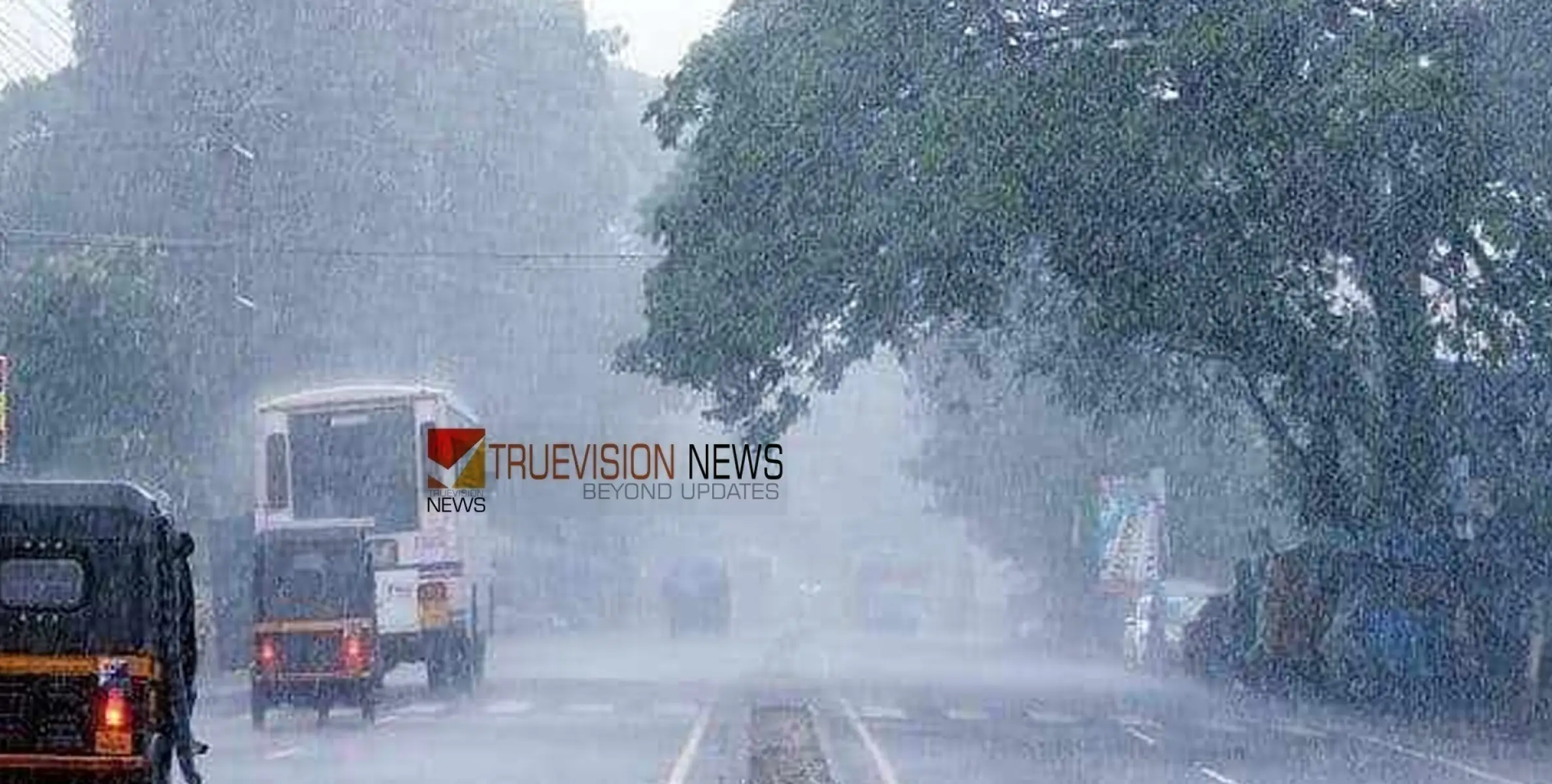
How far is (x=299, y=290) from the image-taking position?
6719 centimetres

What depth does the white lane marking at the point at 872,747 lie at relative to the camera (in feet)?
84.2

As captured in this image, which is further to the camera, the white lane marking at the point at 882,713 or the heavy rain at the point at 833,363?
the white lane marking at the point at 882,713

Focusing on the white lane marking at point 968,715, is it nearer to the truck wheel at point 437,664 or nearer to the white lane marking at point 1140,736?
the white lane marking at point 1140,736

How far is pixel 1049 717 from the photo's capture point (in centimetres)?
3850

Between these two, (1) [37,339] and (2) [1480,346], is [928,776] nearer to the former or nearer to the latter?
(2) [1480,346]

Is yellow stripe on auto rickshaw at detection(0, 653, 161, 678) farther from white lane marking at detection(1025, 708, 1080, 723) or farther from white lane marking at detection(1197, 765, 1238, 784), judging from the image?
white lane marking at detection(1025, 708, 1080, 723)

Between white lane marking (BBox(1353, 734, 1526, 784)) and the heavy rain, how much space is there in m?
0.34

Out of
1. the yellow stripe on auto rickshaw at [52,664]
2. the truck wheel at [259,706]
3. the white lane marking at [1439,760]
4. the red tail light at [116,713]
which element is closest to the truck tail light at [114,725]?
the red tail light at [116,713]

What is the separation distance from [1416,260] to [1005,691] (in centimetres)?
1204

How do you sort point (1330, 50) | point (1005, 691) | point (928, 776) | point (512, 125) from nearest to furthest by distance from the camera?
point (928, 776), point (1330, 50), point (1005, 691), point (512, 125)

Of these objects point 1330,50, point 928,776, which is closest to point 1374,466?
point 1330,50

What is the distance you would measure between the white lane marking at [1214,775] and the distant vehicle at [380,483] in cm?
1700

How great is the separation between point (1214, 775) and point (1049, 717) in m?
11.8

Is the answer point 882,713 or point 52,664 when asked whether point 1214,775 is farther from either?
point 52,664
